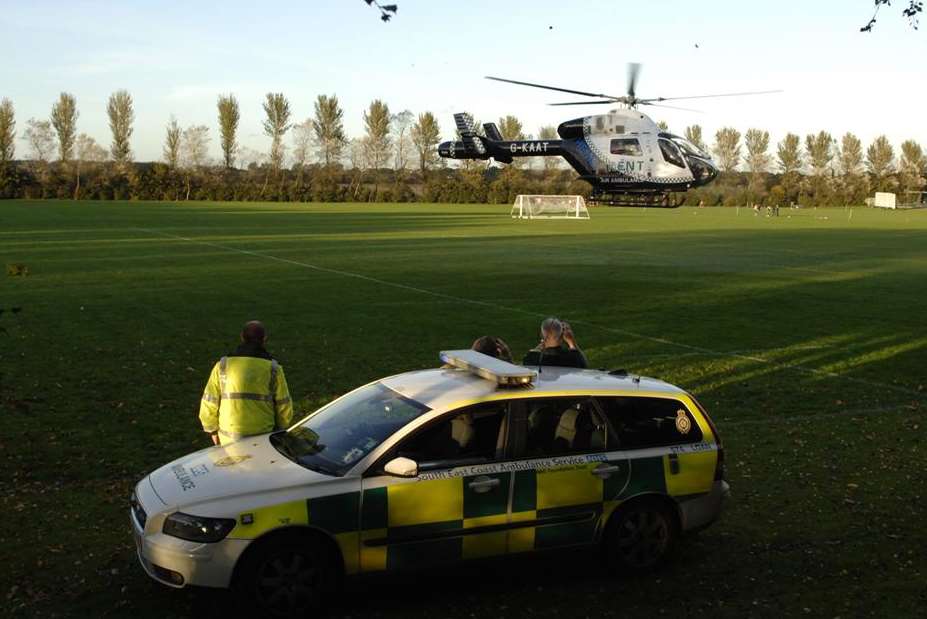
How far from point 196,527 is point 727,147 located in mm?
157517

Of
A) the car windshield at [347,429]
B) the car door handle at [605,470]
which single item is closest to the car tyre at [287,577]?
the car windshield at [347,429]

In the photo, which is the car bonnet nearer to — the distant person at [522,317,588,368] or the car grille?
the car grille

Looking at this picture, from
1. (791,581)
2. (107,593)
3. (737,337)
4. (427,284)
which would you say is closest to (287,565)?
(107,593)

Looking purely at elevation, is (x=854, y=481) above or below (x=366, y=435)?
below

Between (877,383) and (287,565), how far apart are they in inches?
427

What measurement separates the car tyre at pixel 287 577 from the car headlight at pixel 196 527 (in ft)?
0.73

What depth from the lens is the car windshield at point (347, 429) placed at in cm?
612

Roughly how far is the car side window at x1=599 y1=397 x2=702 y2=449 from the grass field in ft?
2.96

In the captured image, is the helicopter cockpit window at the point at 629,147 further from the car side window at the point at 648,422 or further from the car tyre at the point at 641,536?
the car tyre at the point at 641,536

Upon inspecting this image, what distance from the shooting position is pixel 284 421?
24.3 ft

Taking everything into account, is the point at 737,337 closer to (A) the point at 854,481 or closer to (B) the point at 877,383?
(B) the point at 877,383

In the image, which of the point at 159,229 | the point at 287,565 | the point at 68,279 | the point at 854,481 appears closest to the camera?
the point at 287,565

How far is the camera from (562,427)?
6488 millimetres

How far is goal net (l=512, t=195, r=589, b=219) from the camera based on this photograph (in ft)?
242
